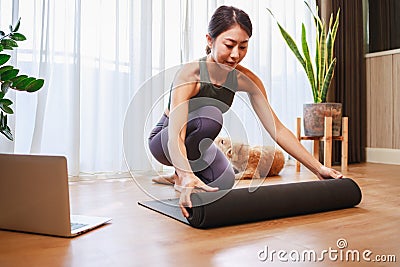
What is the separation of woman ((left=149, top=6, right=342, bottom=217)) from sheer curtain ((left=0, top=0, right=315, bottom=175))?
24.0 inches

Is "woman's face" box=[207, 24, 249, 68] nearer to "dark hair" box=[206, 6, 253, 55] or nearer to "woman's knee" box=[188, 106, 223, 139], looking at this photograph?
"dark hair" box=[206, 6, 253, 55]

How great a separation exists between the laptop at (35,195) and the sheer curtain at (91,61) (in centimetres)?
99

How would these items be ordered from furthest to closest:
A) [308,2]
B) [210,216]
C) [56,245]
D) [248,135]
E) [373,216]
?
[308,2] < [248,135] < [373,216] < [210,216] < [56,245]

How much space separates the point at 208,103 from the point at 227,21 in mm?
283

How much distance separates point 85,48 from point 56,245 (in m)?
1.61

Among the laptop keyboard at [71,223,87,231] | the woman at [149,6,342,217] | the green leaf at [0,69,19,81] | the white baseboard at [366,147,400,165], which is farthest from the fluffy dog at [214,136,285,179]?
the white baseboard at [366,147,400,165]

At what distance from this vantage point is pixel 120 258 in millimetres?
1061

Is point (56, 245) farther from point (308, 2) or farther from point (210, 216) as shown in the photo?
point (308, 2)


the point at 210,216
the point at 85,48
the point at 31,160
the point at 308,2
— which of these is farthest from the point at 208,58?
the point at 308,2

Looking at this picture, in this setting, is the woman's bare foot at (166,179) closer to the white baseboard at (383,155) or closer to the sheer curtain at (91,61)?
the sheer curtain at (91,61)

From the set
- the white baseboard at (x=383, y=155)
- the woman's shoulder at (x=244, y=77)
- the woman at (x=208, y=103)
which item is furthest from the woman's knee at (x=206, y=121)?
the white baseboard at (x=383, y=155)

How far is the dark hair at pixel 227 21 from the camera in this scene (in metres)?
1.56

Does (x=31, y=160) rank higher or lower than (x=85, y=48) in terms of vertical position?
lower

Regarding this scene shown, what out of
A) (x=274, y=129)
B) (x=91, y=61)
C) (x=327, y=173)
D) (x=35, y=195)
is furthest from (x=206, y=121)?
(x=91, y=61)
